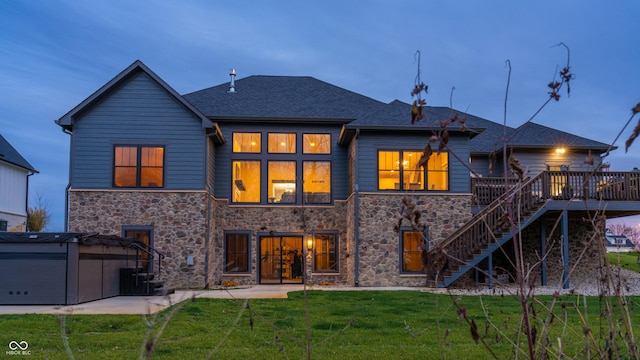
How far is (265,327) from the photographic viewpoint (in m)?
8.98

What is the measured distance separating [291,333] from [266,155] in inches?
528

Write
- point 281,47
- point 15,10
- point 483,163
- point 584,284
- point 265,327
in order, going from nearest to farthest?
1. point 265,327
2. point 584,284
3. point 483,163
4. point 15,10
5. point 281,47

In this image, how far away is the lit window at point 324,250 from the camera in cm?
2095

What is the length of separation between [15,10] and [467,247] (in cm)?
8454

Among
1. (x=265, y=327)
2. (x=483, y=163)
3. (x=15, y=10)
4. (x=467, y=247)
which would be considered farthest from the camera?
(x=15, y=10)

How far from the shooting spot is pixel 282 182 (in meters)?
21.3

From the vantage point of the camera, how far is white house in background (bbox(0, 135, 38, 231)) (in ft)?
88.1

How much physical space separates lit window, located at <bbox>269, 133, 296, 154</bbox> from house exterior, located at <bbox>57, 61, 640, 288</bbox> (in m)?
0.04

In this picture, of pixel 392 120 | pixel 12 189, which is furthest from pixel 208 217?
pixel 12 189

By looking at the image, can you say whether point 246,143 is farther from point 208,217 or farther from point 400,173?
point 400,173

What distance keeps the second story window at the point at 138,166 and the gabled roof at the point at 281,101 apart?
275 centimetres

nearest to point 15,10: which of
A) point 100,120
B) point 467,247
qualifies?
point 100,120

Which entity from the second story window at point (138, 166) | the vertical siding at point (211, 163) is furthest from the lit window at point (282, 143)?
the second story window at point (138, 166)

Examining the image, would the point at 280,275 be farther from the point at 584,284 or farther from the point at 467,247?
the point at 584,284
